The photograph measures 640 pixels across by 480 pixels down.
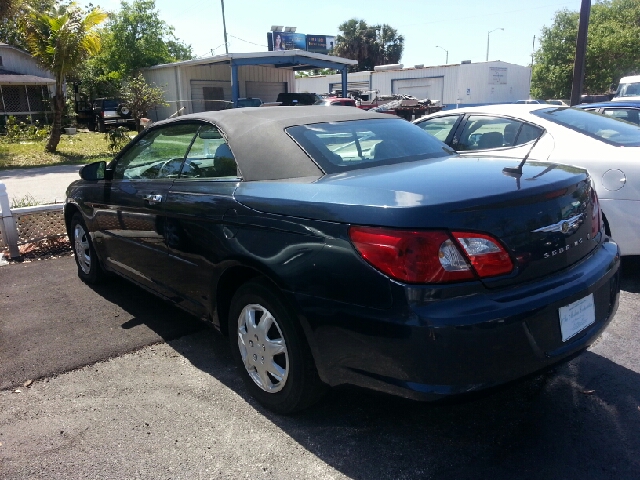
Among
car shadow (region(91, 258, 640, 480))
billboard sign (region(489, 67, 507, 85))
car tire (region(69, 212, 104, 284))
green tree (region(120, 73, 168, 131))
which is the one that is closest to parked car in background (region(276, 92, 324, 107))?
green tree (region(120, 73, 168, 131))

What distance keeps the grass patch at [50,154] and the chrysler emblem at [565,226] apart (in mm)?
14119

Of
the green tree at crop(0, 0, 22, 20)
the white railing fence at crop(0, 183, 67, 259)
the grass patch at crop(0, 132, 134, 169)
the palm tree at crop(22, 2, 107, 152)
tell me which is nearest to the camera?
the white railing fence at crop(0, 183, 67, 259)

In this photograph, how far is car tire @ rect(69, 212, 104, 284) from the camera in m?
5.00

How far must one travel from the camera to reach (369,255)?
233 centimetres

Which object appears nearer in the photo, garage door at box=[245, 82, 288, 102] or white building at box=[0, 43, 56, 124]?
white building at box=[0, 43, 56, 124]

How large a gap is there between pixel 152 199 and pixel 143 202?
15cm

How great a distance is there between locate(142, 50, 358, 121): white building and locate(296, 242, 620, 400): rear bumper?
2199cm

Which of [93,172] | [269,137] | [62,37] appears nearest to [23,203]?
[93,172]

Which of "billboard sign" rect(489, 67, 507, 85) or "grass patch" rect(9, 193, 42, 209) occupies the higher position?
"billboard sign" rect(489, 67, 507, 85)

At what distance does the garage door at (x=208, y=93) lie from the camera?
28341 mm

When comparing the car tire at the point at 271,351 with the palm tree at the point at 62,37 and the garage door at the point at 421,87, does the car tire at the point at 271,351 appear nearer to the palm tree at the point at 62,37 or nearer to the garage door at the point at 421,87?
the palm tree at the point at 62,37

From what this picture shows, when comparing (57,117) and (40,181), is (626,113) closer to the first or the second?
(40,181)

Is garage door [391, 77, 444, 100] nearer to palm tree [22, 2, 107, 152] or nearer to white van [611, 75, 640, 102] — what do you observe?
white van [611, 75, 640, 102]

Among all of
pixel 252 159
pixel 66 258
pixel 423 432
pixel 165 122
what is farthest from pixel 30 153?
pixel 423 432
